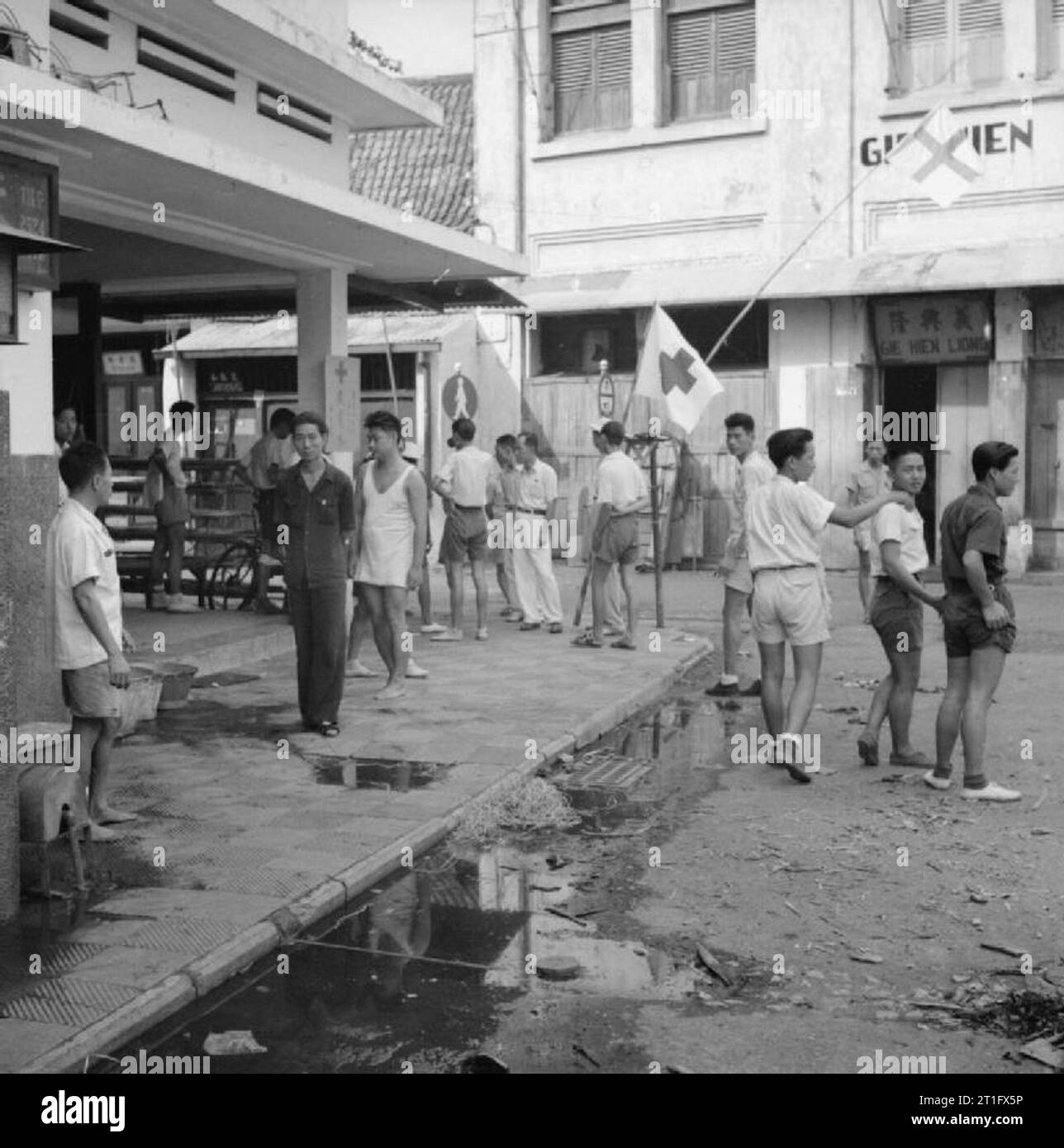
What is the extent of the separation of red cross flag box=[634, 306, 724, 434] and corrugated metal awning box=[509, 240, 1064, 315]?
592 centimetres

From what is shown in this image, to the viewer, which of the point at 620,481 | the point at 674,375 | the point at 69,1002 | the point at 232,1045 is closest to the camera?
the point at 232,1045

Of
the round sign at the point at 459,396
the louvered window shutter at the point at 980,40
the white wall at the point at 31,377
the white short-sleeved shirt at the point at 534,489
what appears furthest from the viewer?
the round sign at the point at 459,396

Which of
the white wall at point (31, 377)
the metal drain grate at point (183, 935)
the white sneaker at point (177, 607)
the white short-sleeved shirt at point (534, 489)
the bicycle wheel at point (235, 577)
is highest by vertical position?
the white wall at point (31, 377)

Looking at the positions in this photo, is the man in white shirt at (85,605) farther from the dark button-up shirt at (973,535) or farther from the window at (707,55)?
the window at (707,55)

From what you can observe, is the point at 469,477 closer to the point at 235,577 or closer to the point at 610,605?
the point at 610,605

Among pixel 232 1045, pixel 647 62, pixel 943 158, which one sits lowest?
pixel 232 1045

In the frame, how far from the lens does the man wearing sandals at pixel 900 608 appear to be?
7988 millimetres

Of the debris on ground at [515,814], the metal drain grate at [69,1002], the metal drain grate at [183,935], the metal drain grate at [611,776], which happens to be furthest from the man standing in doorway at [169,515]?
the metal drain grate at [69,1002]

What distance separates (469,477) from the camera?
1319 cm

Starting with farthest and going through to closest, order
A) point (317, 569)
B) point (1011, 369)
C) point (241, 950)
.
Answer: point (1011, 369), point (317, 569), point (241, 950)

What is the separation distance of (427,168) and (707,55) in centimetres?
518

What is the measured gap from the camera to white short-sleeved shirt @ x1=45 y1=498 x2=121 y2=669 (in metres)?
6.21

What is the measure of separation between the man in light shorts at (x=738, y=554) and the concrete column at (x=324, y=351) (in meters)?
4.12

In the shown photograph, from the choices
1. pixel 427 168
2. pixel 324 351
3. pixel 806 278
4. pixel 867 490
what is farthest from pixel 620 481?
pixel 427 168
